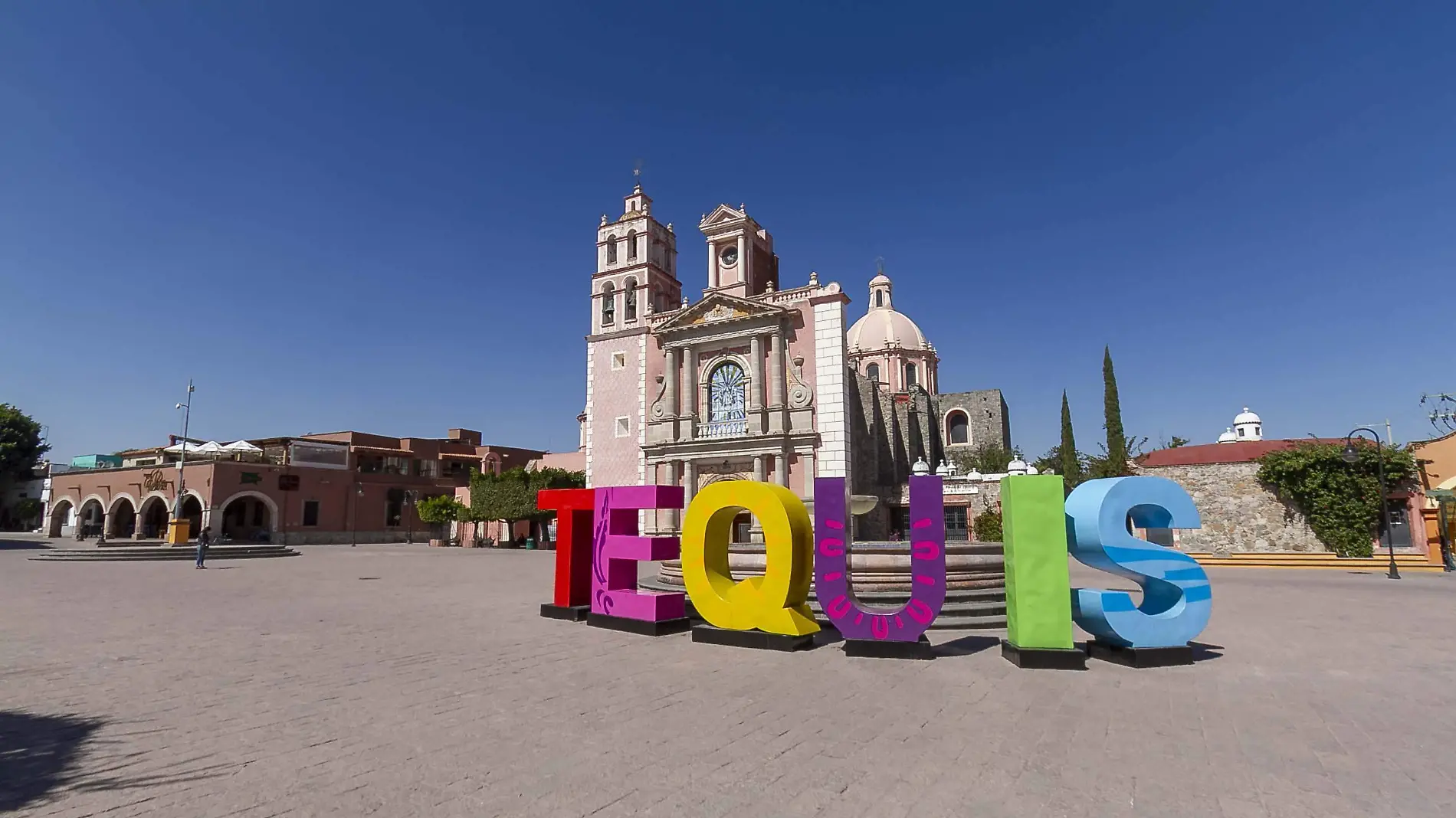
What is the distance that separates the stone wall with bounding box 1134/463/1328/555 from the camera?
24797 millimetres

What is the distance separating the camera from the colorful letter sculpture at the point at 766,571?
8.71m

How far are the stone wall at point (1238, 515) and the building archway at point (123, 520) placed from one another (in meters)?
57.5

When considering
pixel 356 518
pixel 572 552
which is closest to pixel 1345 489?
pixel 572 552

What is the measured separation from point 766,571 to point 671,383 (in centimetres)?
2206

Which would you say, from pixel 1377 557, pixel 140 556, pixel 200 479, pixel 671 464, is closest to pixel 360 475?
pixel 200 479

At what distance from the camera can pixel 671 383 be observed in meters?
30.6

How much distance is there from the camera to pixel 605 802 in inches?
157

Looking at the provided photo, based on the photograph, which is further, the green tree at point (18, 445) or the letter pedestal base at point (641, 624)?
the green tree at point (18, 445)

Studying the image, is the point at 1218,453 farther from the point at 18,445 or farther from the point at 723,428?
the point at 18,445

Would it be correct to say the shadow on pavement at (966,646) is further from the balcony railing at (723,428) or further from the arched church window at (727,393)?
the arched church window at (727,393)

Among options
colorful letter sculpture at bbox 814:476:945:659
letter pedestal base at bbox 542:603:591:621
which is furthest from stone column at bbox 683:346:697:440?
colorful letter sculpture at bbox 814:476:945:659

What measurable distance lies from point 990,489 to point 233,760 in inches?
1146

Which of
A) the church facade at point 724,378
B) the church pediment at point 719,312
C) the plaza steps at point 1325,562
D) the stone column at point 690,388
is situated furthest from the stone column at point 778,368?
the plaza steps at point 1325,562

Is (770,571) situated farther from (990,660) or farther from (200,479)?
(200,479)
